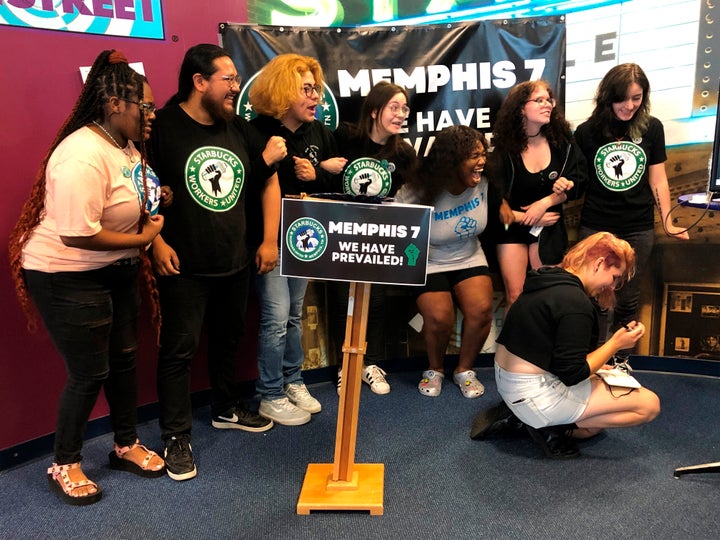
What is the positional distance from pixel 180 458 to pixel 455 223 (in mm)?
1743

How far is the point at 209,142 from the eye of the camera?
86.5 inches

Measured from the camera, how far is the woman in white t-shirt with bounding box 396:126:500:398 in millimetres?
2840

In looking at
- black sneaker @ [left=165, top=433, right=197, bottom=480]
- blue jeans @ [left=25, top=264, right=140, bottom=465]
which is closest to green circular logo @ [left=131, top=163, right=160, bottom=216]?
blue jeans @ [left=25, top=264, right=140, bottom=465]

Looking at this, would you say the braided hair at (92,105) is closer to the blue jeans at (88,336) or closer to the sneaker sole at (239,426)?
the blue jeans at (88,336)

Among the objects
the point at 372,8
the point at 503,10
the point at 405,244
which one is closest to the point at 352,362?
the point at 405,244

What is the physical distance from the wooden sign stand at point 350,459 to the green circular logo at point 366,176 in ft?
3.41

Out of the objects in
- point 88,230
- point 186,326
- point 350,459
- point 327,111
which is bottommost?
point 350,459

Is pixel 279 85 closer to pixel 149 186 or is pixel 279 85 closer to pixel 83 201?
pixel 149 186

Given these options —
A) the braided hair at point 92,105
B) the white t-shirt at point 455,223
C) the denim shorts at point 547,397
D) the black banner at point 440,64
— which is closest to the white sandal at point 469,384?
the white t-shirt at point 455,223

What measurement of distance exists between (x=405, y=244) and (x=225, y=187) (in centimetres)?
85

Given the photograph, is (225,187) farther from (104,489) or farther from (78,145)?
(104,489)

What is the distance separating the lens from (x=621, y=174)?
2.94 metres

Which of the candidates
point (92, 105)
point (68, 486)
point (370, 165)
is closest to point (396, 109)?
point (370, 165)

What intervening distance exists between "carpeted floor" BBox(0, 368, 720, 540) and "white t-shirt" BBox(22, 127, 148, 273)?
93 cm
